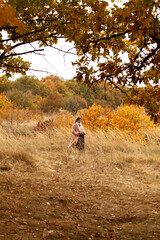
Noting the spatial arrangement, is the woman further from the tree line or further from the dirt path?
the tree line

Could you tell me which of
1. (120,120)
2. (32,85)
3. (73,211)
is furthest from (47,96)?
(73,211)

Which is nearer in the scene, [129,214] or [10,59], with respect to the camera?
[129,214]

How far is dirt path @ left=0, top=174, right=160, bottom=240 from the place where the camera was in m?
3.22

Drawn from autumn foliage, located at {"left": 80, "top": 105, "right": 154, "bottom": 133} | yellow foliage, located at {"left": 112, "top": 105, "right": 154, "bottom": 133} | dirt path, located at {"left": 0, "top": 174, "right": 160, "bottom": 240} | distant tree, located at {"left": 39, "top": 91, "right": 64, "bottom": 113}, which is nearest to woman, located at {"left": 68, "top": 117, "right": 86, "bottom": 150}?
autumn foliage, located at {"left": 80, "top": 105, "right": 154, "bottom": 133}

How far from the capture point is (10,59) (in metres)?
5.60

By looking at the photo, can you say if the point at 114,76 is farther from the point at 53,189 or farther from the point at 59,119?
the point at 59,119

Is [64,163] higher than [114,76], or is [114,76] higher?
[114,76]

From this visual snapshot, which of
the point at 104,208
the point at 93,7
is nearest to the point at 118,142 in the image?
the point at 104,208

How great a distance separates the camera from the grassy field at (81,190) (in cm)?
337

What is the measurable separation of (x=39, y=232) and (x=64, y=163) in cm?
472

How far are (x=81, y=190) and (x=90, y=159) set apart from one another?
285cm

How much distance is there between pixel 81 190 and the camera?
5.52 metres

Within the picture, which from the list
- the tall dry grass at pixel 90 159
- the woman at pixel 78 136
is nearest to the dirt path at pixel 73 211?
the tall dry grass at pixel 90 159

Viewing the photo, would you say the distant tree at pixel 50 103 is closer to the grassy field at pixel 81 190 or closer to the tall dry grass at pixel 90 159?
the tall dry grass at pixel 90 159
